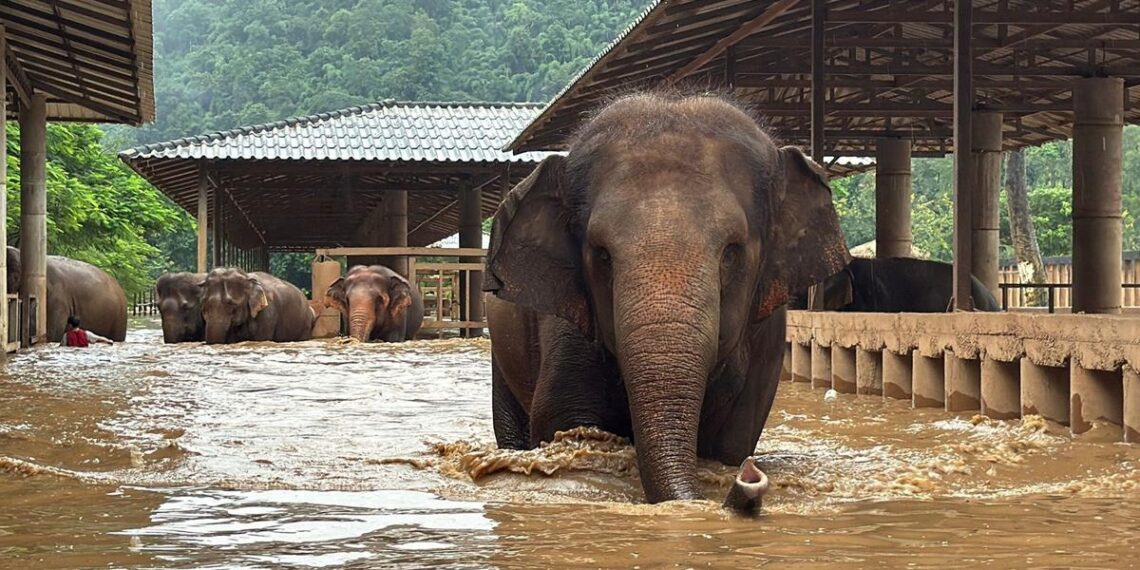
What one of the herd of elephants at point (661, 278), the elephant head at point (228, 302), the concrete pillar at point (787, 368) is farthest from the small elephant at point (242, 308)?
the herd of elephants at point (661, 278)

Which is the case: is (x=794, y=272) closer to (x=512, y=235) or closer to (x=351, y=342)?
(x=512, y=235)

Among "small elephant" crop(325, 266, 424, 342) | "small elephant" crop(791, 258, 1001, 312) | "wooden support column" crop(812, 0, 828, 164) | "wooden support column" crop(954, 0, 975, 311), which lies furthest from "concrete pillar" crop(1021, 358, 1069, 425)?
"small elephant" crop(325, 266, 424, 342)

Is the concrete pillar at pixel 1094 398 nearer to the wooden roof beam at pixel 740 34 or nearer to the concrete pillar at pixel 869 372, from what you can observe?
the concrete pillar at pixel 869 372

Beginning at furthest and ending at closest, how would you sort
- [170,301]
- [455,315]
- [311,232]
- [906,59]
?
[311,232], [455,315], [170,301], [906,59]

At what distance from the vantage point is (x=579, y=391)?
6457 mm

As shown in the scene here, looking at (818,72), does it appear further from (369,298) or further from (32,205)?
(369,298)

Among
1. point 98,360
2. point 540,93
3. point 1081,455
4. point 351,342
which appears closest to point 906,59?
point 351,342

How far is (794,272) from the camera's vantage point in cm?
646

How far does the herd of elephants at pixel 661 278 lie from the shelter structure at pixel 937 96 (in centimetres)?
215

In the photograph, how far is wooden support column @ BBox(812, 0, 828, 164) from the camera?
49.8ft

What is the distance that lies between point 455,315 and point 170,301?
40.0 feet

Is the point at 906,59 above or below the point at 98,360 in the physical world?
above

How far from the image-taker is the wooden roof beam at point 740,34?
14.8 m

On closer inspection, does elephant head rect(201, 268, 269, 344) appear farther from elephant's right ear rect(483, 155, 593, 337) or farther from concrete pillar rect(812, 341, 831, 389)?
elephant's right ear rect(483, 155, 593, 337)
